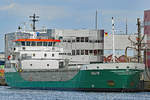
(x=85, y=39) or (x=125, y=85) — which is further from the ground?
(x=85, y=39)

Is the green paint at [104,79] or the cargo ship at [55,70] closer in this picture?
the green paint at [104,79]

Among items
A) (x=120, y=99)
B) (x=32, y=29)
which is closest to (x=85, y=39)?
(x=32, y=29)

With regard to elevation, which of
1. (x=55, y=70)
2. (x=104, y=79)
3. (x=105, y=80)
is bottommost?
(x=105, y=80)

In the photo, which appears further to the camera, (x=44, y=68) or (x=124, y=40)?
(x=124, y=40)

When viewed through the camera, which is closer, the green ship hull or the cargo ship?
the green ship hull

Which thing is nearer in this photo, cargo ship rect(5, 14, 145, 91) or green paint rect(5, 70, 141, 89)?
green paint rect(5, 70, 141, 89)

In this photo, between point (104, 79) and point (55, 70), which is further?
point (55, 70)

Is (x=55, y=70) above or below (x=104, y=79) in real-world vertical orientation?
above

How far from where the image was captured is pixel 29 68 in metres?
71.1

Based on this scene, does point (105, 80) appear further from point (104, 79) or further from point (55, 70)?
point (55, 70)

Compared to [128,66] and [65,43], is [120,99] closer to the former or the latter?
[128,66]

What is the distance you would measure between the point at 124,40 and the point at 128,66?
112 feet

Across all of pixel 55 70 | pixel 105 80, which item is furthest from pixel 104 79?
pixel 55 70

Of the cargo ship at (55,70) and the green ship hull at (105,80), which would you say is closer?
the green ship hull at (105,80)
